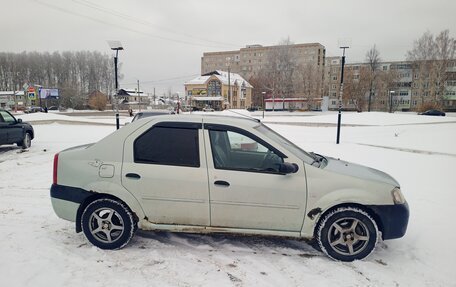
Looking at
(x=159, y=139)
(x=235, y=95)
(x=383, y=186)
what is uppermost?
(x=235, y=95)

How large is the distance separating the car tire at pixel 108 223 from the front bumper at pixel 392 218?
9.65ft

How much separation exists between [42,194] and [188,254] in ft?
13.3

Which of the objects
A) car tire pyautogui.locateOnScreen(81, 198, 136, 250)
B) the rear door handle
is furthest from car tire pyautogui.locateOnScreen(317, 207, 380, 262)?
car tire pyautogui.locateOnScreen(81, 198, 136, 250)

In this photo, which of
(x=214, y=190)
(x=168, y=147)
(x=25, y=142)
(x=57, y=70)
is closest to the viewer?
(x=214, y=190)

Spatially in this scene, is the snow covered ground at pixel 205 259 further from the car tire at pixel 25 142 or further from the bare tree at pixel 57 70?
the bare tree at pixel 57 70

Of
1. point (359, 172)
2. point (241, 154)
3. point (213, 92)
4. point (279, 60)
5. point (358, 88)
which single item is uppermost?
point (279, 60)

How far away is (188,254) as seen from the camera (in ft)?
11.6

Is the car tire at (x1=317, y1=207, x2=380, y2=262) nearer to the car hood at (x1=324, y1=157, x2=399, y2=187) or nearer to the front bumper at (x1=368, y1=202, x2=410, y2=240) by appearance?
the front bumper at (x1=368, y1=202, x2=410, y2=240)

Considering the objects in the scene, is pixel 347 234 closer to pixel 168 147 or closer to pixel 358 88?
pixel 168 147

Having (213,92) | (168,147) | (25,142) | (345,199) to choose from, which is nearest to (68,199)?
(168,147)

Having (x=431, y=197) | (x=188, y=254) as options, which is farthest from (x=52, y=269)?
(x=431, y=197)

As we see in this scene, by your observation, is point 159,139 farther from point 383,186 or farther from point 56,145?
point 56,145

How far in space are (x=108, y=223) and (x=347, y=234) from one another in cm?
295

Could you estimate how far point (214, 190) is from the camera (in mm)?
3389
